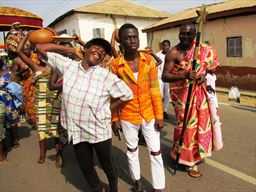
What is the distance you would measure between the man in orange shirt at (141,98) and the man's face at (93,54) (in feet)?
1.10

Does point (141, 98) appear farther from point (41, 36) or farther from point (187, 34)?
point (41, 36)

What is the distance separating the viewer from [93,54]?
2859 mm

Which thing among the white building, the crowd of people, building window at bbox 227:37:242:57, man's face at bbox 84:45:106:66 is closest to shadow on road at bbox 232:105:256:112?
the crowd of people

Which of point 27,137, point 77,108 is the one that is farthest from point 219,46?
point 77,108

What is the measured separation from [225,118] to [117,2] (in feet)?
81.7

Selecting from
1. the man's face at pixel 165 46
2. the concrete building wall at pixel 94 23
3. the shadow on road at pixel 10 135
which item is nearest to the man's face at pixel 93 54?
the shadow on road at pixel 10 135

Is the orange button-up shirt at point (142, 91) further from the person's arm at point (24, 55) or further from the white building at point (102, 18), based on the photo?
the white building at point (102, 18)

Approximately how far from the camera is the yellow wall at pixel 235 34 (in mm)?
11250

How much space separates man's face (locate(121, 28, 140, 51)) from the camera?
304 centimetres

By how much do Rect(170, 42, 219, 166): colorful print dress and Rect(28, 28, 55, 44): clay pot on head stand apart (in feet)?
5.48

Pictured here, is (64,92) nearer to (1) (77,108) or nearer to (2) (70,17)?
(1) (77,108)

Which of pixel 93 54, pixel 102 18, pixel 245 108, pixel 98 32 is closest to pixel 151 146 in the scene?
pixel 93 54

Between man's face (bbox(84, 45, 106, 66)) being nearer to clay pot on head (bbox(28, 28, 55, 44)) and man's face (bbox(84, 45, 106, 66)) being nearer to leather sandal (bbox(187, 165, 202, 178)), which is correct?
clay pot on head (bbox(28, 28, 55, 44))

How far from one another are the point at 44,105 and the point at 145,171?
180 centimetres
